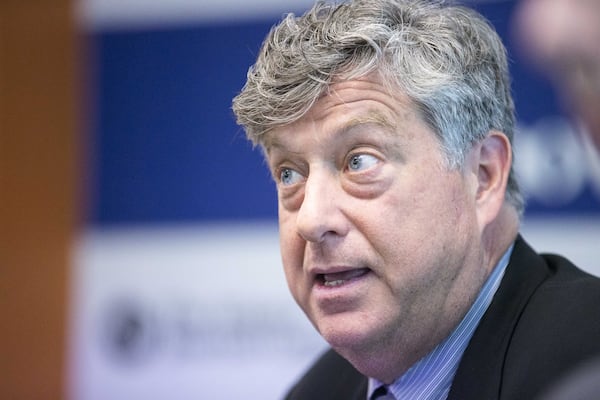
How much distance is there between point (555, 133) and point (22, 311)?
107 inches

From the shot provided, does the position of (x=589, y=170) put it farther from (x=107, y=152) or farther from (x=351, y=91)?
(x=107, y=152)

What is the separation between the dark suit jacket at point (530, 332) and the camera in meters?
1.53

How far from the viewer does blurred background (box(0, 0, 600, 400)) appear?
13.1ft

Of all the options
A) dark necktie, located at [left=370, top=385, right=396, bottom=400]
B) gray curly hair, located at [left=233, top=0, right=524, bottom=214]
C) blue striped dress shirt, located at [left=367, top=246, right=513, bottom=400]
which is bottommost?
dark necktie, located at [left=370, top=385, right=396, bottom=400]

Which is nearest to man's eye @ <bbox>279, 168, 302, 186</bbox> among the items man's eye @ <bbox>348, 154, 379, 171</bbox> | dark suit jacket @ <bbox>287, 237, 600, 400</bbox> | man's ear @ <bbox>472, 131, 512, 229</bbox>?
man's eye @ <bbox>348, 154, 379, 171</bbox>

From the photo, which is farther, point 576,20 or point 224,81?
point 224,81

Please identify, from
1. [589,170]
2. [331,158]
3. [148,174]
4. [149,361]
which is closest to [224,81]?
[148,174]

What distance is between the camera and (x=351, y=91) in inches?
67.6

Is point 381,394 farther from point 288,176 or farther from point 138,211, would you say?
point 138,211

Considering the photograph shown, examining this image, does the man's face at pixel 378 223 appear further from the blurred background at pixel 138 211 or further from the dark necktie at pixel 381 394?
the blurred background at pixel 138 211

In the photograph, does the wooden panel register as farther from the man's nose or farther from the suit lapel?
the suit lapel

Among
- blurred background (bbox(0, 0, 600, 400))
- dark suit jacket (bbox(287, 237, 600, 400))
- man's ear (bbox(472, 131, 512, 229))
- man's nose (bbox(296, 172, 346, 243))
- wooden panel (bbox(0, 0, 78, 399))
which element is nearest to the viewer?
dark suit jacket (bbox(287, 237, 600, 400))

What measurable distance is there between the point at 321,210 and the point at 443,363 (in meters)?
0.40

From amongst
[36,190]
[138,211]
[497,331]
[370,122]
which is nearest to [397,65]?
[370,122]
